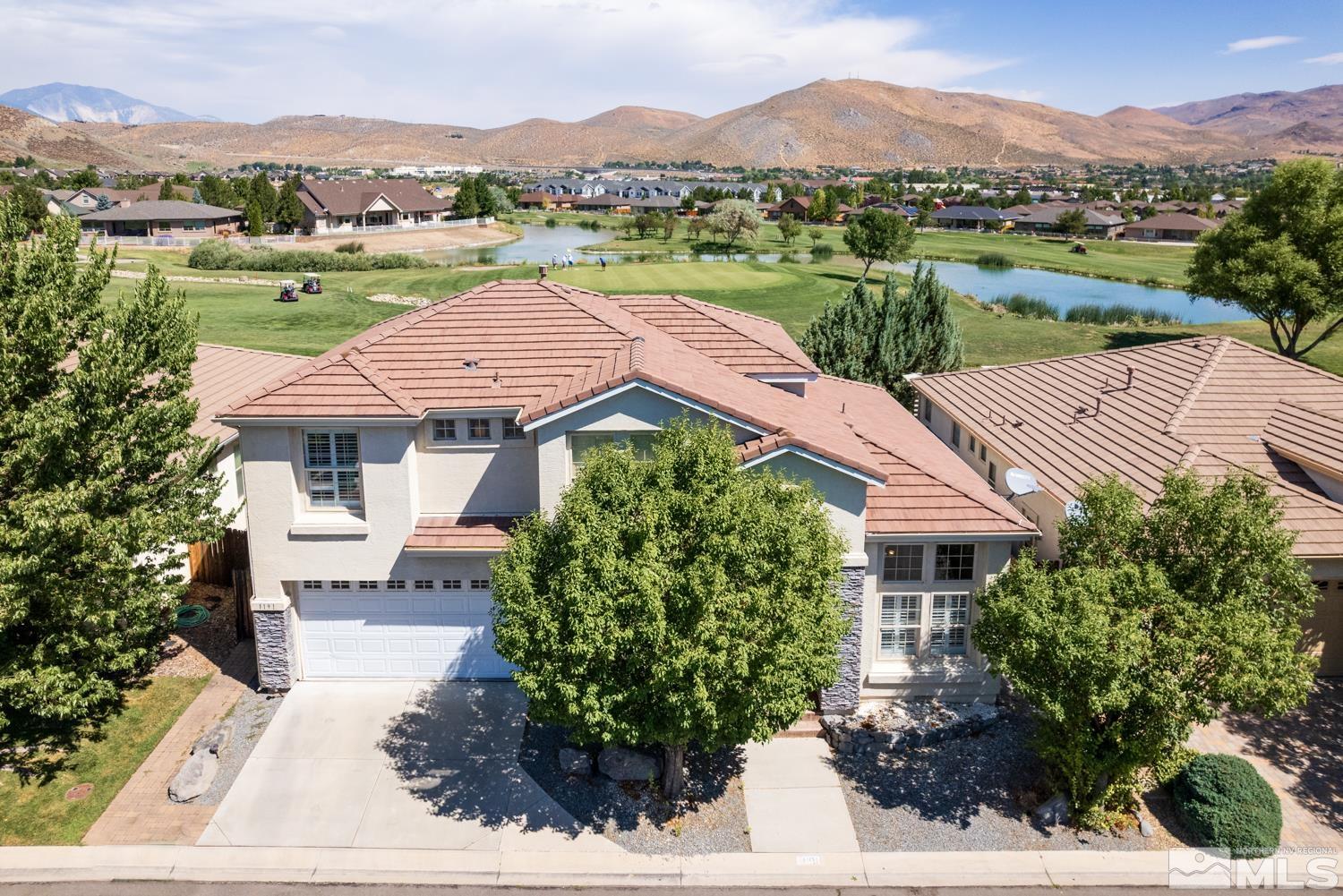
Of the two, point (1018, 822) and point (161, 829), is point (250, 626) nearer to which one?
point (161, 829)

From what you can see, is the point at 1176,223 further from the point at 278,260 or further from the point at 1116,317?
the point at 278,260

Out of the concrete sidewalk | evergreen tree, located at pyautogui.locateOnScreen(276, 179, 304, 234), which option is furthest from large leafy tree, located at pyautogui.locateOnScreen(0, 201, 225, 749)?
evergreen tree, located at pyautogui.locateOnScreen(276, 179, 304, 234)

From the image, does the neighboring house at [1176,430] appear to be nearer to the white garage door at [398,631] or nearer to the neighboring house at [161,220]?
the white garage door at [398,631]

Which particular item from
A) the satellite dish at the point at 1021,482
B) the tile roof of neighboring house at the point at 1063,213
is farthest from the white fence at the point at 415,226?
the satellite dish at the point at 1021,482

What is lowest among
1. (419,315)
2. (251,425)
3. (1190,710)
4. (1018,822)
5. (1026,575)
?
(1018,822)

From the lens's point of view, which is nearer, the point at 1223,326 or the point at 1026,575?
the point at 1026,575

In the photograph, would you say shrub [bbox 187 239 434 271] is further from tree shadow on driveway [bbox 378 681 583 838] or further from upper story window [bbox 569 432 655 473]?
upper story window [bbox 569 432 655 473]

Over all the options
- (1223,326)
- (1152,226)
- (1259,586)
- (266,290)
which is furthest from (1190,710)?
(1152,226)
